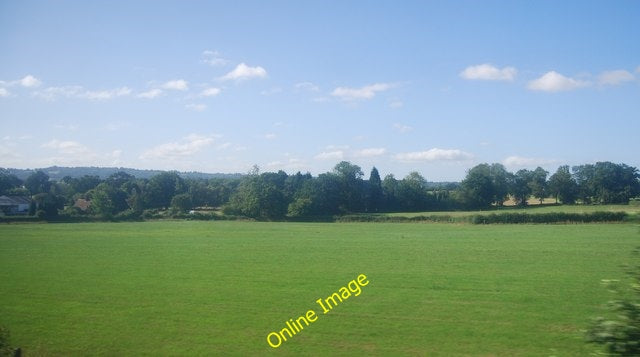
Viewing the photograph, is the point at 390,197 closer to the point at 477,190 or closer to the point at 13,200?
the point at 477,190

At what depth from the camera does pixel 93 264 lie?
34969mm

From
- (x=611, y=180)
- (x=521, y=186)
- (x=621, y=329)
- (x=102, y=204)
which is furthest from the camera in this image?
(x=521, y=186)

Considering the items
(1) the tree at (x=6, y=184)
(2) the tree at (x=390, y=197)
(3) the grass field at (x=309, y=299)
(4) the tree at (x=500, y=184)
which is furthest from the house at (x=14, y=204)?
(4) the tree at (x=500, y=184)

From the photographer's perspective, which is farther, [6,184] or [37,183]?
[37,183]

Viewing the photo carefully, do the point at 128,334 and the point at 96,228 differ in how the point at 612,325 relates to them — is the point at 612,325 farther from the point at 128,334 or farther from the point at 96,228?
the point at 96,228

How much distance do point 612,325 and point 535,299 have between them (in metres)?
17.9

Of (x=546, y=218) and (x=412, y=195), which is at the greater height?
(x=412, y=195)

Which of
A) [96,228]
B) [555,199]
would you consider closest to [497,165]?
[555,199]

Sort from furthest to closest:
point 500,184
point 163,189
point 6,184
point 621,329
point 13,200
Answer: point 500,184 < point 163,189 < point 6,184 < point 13,200 < point 621,329

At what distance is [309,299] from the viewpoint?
72.7 feet

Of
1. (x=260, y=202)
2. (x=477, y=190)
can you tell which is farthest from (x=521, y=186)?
(x=260, y=202)

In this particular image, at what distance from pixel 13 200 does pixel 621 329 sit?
→ 79.8m

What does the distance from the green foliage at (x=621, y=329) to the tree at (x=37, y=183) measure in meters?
94.8

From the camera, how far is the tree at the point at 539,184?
9151cm
